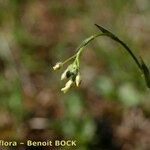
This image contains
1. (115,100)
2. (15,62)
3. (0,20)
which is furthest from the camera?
(0,20)

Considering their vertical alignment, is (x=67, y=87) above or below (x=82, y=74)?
below

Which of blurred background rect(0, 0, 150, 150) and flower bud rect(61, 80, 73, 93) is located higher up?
blurred background rect(0, 0, 150, 150)

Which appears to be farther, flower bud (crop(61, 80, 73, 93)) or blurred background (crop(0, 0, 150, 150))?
blurred background (crop(0, 0, 150, 150))

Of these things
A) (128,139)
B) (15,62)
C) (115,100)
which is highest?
(15,62)

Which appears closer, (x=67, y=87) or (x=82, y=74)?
(x=67, y=87)

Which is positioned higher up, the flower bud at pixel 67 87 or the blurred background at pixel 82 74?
the blurred background at pixel 82 74

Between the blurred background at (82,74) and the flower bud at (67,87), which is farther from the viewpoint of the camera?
the blurred background at (82,74)

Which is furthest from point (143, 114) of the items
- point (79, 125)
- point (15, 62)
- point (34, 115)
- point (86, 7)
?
point (86, 7)

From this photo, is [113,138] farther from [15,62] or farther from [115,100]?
[15,62]
